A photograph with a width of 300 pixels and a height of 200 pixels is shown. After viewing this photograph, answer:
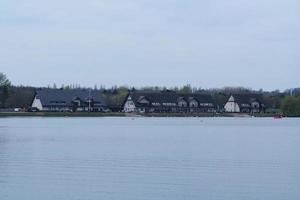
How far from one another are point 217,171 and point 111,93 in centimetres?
13514

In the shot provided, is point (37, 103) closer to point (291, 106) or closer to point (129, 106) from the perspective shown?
point (129, 106)

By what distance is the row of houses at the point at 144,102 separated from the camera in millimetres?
127125

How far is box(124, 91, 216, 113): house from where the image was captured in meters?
137

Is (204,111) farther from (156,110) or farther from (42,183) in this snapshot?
(42,183)

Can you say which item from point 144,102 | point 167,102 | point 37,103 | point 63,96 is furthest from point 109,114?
point 167,102

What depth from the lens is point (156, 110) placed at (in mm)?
138625

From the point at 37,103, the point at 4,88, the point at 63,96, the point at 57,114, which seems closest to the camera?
the point at 4,88

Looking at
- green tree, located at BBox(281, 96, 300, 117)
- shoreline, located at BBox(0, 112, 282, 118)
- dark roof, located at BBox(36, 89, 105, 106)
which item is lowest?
shoreline, located at BBox(0, 112, 282, 118)

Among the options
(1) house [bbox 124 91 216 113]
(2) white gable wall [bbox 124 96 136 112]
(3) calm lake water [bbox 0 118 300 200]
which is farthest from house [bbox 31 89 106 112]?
(3) calm lake water [bbox 0 118 300 200]

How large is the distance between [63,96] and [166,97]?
883 inches

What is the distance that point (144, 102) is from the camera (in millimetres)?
136500

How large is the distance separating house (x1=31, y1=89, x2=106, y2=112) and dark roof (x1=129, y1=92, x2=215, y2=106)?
705 centimetres

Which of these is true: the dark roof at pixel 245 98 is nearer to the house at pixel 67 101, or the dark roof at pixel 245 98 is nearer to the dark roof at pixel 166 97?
the dark roof at pixel 166 97

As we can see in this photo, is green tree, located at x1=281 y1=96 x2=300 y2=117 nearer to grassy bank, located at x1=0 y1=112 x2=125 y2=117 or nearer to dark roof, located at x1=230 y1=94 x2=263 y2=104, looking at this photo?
dark roof, located at x1=230 y1=94 x2=263 y2=104
